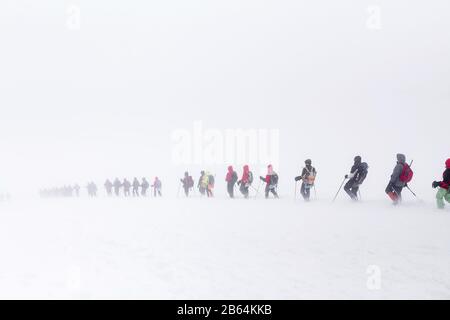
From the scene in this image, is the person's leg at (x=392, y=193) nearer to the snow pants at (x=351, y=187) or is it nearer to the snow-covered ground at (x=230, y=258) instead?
the snow pants at (x=351, y=187)

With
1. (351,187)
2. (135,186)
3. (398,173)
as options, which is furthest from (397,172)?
(135,186)

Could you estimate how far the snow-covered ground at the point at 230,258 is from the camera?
5809 millimetres

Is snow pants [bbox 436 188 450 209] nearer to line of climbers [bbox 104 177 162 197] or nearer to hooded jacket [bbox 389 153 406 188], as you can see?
hooded jacket [bbox 389 153 406 188]

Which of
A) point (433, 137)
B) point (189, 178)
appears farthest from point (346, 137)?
point (189, 178)

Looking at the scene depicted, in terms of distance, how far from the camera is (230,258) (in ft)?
23.6

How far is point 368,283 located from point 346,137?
18062 centimetres

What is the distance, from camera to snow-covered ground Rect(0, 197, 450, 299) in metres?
5.81

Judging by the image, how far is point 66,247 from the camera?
799cm

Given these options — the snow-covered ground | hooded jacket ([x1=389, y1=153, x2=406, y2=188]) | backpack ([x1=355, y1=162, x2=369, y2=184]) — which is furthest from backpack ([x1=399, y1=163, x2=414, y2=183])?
the snow-covered ground

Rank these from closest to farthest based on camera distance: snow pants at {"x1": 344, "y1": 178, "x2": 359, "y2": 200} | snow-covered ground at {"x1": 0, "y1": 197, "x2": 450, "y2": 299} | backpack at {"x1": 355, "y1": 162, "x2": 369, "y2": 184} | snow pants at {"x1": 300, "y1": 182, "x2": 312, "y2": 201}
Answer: snow-covered ground at {"x1": 0, "y1": 197, "x2": 450, "y2": 299} < backpack at {"x1": 355, "y1": 162, "x2": 369, "y2": 184} < snow pants at {"x1": 344, "y1": 178, "x2": 359, "y2": 200} < snow pants at {"x1": 300, "y1": 182, "x2": 312, "y2": 201}

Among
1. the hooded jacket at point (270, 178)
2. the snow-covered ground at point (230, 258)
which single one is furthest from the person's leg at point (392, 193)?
the hooded jacket at point (270, 178)
